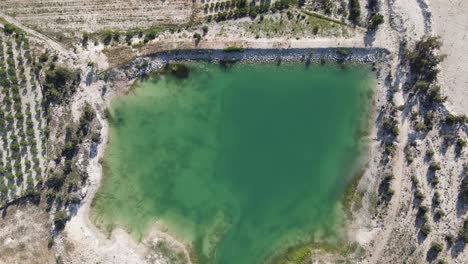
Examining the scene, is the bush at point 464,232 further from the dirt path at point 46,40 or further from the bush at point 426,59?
the dirt path at point 46,40

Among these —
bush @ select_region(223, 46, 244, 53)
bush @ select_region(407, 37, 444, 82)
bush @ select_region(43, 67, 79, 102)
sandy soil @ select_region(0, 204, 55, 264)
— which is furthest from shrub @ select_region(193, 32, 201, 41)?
sandy soil @ select_region(0, 204, 55, 264)

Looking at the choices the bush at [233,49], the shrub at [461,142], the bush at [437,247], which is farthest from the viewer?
the bush at [233,49]

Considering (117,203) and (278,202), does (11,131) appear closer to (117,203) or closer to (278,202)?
(117,203)

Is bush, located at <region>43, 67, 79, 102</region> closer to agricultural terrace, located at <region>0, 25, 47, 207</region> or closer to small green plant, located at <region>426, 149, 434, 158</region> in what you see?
agricultural terrace, located at <region>0, 25, 47, 207</region>

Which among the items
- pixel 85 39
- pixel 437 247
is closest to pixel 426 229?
pixel 437 247

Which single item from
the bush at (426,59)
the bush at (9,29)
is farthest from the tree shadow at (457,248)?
the bush at (9,29)
